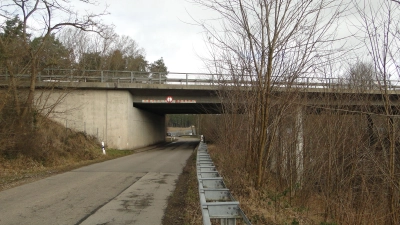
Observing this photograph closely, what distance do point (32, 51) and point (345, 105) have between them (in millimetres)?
15529

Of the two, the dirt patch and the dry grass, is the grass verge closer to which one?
the dirt patch

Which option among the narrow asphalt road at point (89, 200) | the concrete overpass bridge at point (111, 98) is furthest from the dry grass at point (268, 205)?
the concrete overpass bridge at point (111, 98)

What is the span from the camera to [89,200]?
8383mm

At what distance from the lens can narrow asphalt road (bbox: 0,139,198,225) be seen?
21.8 ft

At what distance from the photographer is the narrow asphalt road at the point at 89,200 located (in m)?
6.66

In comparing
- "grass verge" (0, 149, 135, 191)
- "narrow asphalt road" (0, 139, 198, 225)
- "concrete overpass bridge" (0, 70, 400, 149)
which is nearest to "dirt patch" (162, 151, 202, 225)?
"narrow asphalt road" (0, 139, 198, 225)

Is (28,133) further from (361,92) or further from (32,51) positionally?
(361,92)

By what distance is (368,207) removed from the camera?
798 centimetres

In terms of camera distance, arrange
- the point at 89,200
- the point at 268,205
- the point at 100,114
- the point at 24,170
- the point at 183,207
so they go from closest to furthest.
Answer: the point at 268,205
the point at 183,207
the point at 89,200
the point at 24,170
the point at 100,114

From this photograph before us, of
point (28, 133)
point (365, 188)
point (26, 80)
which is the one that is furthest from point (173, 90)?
point (365, 188)

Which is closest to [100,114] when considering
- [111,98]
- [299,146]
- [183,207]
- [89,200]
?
[111,98]

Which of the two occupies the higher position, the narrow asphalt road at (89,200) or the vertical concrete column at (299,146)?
the vertical concrete column at (299,146)

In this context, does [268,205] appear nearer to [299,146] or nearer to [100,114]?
[299,146]

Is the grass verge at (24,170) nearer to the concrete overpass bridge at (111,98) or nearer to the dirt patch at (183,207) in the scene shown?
the dirt patch at (183,207)
